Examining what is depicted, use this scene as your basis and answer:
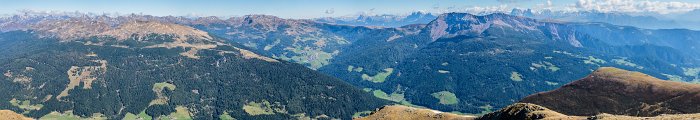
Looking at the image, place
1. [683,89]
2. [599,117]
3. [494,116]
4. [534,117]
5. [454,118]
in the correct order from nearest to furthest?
[599,117] < [534,117] < [494,116] < [454,118] < [683,89]

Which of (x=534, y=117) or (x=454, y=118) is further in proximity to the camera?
(x=454, y=118)

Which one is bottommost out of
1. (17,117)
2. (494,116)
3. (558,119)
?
(17,117)

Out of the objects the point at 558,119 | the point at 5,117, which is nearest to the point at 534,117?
the point at 558,119

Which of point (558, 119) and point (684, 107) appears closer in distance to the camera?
point (558, 119)

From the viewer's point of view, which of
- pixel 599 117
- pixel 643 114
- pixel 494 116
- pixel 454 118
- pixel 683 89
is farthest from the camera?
pixel 683 89

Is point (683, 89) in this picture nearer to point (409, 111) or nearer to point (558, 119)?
point (409, 111)

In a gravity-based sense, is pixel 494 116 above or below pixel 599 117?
below

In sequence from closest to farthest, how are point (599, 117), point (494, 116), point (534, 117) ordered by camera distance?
point (599, 117) < point (534, 117) < point (494, 116)

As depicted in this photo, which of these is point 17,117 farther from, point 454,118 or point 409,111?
point 454,118

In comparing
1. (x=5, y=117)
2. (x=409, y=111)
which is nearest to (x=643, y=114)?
(x=409, y=111)
